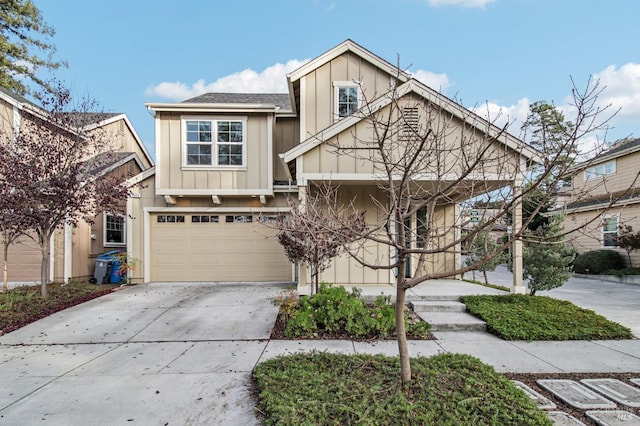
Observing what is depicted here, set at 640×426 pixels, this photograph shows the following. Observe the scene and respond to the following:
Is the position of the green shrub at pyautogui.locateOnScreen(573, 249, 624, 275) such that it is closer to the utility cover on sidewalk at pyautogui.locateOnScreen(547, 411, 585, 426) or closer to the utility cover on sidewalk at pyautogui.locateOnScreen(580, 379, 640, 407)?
the utility cover on sidewalk at pyautogui.locateOnScreen(580, 379, 640, 407)

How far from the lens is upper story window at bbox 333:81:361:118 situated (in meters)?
9.46

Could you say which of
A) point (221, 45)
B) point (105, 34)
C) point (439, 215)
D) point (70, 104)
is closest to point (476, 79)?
point (439, 215)

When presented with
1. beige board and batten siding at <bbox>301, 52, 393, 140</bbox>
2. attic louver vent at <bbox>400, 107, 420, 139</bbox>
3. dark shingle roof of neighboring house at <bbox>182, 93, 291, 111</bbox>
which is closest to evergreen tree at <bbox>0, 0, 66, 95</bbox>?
dark shingle roof of neighboring house at <bbox>182, 93, 291, 111</bbox>

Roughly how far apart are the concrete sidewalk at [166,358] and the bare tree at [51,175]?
2296mm

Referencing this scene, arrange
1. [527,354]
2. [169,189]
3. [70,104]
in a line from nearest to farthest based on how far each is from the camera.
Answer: [527,354] → [70,104] → [169,189]

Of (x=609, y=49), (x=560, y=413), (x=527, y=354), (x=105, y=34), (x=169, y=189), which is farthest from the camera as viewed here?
(x=105, y=34)

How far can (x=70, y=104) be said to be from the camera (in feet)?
28.4

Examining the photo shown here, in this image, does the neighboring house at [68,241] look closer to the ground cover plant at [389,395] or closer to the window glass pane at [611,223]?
the ground cover plant at [389,395]

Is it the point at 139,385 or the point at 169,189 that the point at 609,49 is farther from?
the point at 169,189

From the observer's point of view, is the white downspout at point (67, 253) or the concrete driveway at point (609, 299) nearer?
the concrete driveway at point (609, 299)

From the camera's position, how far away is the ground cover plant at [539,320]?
5430 millimetres

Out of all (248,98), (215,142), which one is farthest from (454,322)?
(248,98)

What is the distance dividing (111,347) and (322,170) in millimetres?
4937

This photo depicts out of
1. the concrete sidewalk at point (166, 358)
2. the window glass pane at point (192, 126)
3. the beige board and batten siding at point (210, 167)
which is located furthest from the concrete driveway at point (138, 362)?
the window glass pane at point (192, 126)
